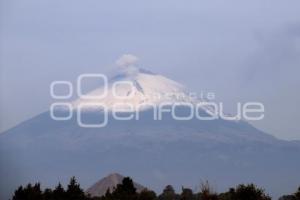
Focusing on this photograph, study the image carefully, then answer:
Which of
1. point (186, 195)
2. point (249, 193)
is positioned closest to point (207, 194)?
point (249, 193)

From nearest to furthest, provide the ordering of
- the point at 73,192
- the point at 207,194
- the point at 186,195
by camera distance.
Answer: the point at 207,194 → the point at 73,192 → the point at 186,195

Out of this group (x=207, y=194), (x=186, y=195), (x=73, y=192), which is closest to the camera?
(x=207, y=194)

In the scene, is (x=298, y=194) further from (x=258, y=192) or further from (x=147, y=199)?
(x=147, y=199)

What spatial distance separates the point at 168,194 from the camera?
15000 centimetres

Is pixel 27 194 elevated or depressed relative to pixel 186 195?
depressed

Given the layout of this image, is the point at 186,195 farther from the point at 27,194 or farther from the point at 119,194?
the point at 27,194

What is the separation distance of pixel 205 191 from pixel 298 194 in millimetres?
19430

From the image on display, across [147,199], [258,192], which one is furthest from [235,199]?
[147,199]

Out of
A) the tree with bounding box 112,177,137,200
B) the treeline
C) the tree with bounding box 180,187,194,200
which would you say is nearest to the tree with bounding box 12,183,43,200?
the treeline

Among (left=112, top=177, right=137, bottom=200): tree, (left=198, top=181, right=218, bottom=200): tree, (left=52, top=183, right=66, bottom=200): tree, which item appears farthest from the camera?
(left=112, top=177, right=137, bottom=200): tree

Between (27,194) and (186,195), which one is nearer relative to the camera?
(27,194)

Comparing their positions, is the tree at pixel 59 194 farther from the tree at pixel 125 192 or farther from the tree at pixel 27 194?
the tree at pixel 125 192

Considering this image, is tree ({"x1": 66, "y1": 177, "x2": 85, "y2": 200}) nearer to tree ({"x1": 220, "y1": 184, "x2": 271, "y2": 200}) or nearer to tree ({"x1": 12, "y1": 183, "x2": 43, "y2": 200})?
tree ({"x1": 12, "y1": 183, "x2": 43, "y2": 200})

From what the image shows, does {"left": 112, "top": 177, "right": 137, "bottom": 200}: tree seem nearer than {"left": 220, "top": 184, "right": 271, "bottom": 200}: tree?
No
